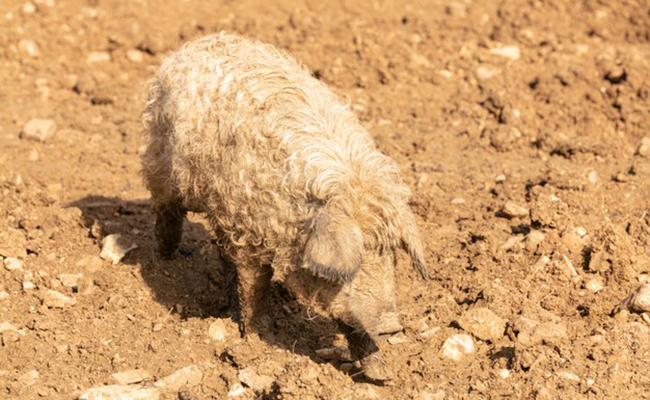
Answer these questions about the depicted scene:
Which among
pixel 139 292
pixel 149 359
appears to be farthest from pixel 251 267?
pixel 139 292

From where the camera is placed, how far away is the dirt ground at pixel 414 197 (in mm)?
6348

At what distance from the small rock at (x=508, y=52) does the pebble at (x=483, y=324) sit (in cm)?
599

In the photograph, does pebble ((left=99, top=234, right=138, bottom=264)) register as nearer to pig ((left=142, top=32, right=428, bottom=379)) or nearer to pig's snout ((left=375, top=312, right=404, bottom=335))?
pig ((left=142, top=32, right=428, bottom=379))

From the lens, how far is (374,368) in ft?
20.1

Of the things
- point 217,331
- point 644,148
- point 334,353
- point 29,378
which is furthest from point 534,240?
point 29,378

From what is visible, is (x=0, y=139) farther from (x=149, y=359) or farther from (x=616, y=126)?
(x=616, y=126)

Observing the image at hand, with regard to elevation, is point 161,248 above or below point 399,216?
below

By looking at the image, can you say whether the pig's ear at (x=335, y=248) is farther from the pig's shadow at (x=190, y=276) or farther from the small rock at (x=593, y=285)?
the small rock at (x=593, y=285)

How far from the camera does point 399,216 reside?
5781 millimetres

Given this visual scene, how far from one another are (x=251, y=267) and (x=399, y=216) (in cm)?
132

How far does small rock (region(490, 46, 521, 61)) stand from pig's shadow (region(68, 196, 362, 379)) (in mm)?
5068

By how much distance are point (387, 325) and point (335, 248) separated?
0.72 meters

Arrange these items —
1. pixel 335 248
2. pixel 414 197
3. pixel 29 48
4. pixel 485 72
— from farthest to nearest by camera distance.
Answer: pixel 29 48
pixel 485 72
pixel 414 197
pixel 335 248

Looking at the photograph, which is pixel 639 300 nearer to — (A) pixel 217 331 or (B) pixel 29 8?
(A) pixel 217 331
